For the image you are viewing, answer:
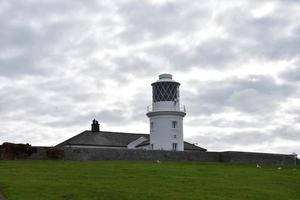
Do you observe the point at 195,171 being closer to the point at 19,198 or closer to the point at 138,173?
the point at 138,173

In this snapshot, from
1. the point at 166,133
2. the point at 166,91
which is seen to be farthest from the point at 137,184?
the point at 166,91

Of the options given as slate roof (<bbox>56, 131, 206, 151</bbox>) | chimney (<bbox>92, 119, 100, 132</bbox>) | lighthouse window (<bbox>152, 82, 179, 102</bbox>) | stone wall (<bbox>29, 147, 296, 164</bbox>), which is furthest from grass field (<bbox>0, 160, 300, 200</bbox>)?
chimney (<bbox>92, 119, 100, 132</bbox>)

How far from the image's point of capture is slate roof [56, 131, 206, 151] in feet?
199

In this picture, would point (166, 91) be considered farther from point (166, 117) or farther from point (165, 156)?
point (165, 156)

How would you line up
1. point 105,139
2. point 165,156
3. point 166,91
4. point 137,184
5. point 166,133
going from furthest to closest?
1. point 105,139
2. point 166,91
3. point 166,133
4. point 165,156
5. point 137,184

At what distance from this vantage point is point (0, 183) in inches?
884

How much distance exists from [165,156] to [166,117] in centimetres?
1016

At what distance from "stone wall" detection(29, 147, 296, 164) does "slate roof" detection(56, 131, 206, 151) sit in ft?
54.9

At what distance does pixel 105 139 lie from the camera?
62969 mm

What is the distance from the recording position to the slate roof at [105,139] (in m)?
60.8

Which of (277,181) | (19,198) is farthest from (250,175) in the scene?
(19,198)

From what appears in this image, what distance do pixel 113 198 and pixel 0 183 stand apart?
555 cm

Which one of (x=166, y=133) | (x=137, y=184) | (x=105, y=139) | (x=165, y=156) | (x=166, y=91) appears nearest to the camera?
(x=137, y=184)

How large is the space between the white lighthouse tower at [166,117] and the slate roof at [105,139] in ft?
28.7
